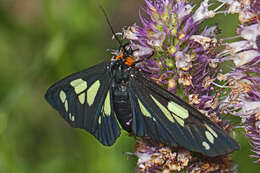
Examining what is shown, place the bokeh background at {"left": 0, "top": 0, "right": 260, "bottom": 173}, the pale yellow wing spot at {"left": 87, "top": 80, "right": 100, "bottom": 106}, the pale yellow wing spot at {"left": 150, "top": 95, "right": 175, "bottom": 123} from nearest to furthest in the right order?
the pale yellow wing spot at {"left": 150, "top": 95, "right": 175, "bottom": 123} < the pale yellow wing spot at {"left": 87, "top": 80, "right": 100, "bottom": 106} < the bokeh background at {"left": 0, "top": 0, "right": 260, "bottom": 173}

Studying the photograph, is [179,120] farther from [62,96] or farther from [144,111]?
[62,96]

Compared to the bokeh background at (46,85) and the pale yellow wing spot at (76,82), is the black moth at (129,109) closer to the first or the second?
the pale yellow wing spot at (76,82)

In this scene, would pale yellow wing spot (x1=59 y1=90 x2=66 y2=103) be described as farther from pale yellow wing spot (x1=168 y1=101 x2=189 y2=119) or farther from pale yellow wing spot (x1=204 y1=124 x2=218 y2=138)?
pale yellow wing spot (x1=204 y1=124 x2=218 y2=138)

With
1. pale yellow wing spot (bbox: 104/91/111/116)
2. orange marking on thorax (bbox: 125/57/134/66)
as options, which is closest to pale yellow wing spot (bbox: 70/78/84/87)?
pale yellow wing spot (bbox: 104/91/111/116)

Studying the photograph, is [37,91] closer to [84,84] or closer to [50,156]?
[50,156]

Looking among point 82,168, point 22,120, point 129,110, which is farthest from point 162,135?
point 22,120

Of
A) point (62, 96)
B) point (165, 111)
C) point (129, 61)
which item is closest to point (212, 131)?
point (165, 111)
